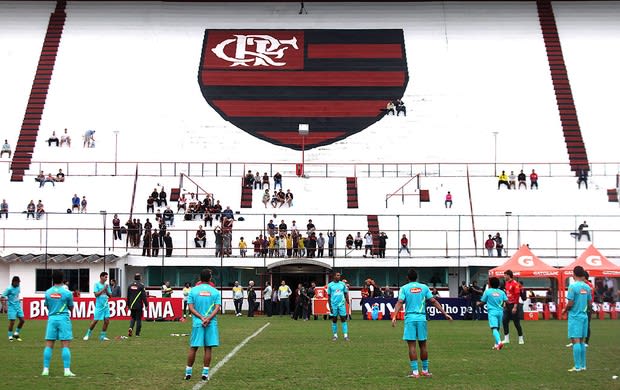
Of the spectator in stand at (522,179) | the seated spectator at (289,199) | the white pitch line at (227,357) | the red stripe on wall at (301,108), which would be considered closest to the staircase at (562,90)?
the spectator in stand at (522,179)

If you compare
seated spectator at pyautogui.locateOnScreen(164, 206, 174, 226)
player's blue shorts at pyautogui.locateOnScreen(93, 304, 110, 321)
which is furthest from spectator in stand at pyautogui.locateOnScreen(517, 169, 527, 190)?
player's blue shorts at pyautogui.locateOnScreen(93, 304, 110, 321)

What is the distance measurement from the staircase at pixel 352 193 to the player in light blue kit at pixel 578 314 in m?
36.7

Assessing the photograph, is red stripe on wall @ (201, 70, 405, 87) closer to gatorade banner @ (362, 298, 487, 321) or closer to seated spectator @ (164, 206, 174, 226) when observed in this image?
seated spectator @ (164, 206, 174, 226)

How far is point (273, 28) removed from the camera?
69.5m

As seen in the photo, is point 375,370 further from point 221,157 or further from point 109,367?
point 221,157

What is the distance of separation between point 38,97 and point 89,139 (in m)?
6.73

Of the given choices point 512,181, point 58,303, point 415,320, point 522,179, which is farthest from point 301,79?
point 415,320

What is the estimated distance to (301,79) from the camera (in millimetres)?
65750

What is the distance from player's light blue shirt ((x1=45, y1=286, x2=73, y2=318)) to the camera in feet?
54.8

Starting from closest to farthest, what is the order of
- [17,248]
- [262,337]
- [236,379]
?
[236,379]
[262,337]
[17,248]

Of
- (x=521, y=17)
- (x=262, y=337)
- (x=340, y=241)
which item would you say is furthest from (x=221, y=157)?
(x=262, y=337)

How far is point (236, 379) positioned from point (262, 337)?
11.7 meters

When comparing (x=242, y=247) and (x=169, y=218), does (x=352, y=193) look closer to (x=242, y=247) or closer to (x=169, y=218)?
(x=242, y=247)

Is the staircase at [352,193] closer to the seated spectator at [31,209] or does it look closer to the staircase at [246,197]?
the staircase at [246,197]
